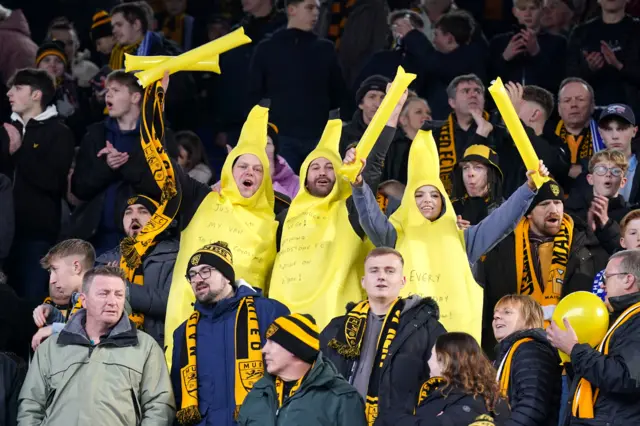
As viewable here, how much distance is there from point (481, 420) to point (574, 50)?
6487 millimetres

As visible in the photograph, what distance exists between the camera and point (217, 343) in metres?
8.75

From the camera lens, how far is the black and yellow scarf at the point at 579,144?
12.0 meters

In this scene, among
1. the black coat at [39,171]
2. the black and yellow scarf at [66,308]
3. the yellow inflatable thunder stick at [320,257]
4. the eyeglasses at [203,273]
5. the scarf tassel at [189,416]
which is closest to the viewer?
the scarf tassel at [189,416]

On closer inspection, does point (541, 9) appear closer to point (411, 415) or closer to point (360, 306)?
point (360, 306)

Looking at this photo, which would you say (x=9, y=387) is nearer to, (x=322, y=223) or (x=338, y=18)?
(x=322, y=223)

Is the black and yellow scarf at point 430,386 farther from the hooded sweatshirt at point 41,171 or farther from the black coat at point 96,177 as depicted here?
the hooded sweatshirt at point 41,171

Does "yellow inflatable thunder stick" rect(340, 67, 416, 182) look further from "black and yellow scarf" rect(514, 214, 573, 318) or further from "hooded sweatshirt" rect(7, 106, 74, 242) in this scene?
"hooded sweatshirt" rect(7, 106, 74, 242)

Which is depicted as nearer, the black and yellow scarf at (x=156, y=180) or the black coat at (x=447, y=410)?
the black coat at (x=447, y=410)

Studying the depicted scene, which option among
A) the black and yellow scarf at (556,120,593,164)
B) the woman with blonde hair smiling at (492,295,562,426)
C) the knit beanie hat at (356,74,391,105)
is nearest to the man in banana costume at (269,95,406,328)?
the woman with blonde hair smiling at (492,295,562,426)

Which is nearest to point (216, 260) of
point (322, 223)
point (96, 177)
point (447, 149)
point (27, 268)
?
point (322, 223)

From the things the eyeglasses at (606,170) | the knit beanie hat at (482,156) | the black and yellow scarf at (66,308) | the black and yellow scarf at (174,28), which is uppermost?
the black and yellow scarf at (174,28)

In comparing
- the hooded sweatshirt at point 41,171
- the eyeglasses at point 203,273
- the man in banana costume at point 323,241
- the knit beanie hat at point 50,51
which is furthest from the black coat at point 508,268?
the knit beanie hat at point 50,51

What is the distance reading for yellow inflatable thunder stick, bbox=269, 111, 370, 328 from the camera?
9.60 metres

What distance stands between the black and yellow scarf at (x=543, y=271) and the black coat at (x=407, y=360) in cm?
176
